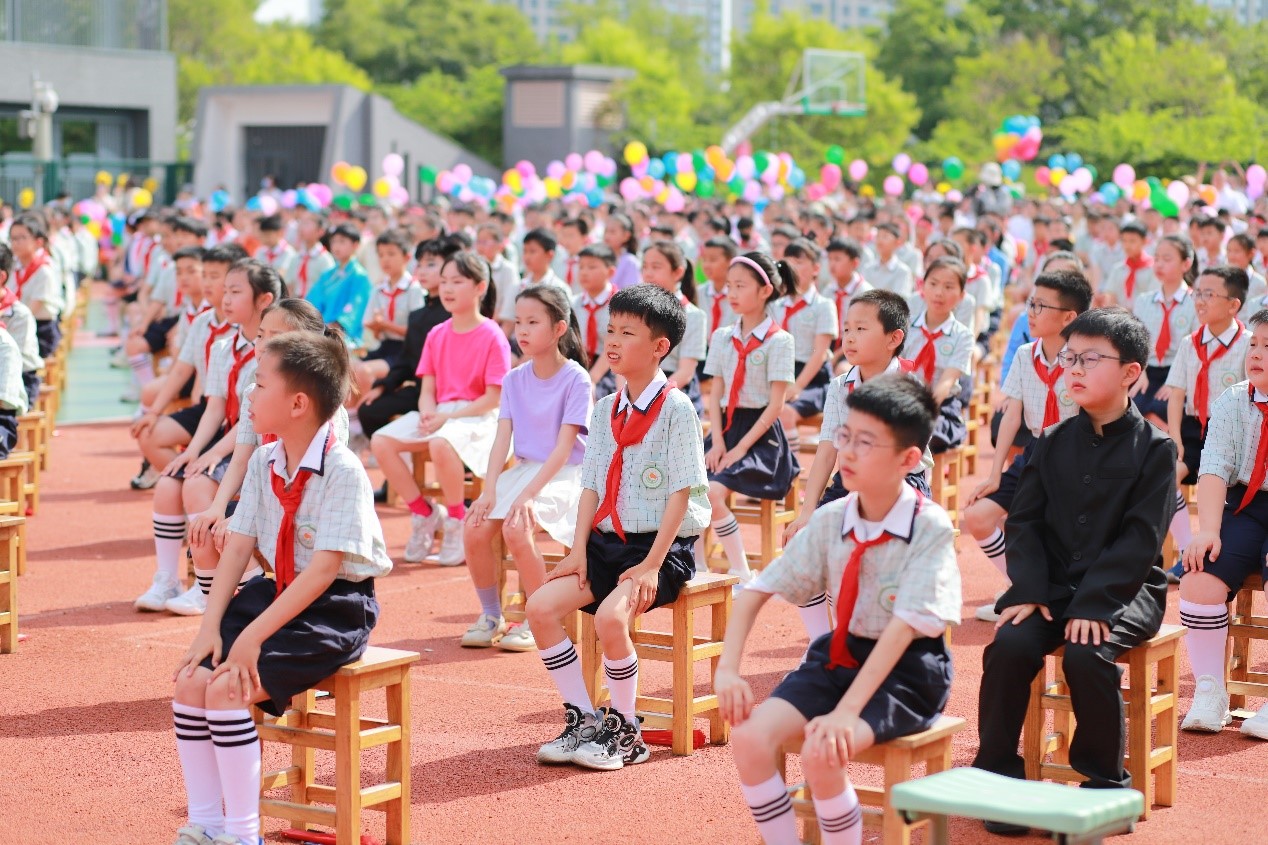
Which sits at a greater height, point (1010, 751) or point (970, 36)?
point (970, 36)

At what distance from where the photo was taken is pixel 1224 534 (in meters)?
5.34

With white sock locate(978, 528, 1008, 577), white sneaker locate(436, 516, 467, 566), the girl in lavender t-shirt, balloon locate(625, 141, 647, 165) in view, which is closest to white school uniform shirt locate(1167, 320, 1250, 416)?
white sock locate(978, 528, 1008, 577)

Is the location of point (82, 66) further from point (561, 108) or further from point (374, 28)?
point (374, 28)

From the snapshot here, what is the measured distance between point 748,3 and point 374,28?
82.5 meters

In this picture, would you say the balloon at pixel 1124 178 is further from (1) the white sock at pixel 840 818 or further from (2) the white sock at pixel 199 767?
(2) the white sock at pixel 199 767

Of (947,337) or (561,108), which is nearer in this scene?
(947,337)

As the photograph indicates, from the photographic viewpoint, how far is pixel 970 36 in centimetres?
5444

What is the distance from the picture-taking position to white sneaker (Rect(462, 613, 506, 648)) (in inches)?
253

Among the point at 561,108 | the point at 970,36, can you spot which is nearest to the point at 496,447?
the point at 561,108

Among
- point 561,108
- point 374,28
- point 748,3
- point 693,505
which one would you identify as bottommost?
point 693,505

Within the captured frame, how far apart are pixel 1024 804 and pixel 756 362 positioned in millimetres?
4173

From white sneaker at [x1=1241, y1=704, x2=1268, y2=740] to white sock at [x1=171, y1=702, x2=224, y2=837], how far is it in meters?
3.14

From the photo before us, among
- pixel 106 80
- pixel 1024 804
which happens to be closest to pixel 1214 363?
pixel 1024 804

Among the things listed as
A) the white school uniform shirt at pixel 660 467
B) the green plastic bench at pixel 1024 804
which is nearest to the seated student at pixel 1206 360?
the white school uniform shirt at pixel 660 467
